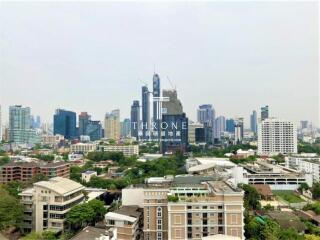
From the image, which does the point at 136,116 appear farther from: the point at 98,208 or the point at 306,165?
the point at 98,208

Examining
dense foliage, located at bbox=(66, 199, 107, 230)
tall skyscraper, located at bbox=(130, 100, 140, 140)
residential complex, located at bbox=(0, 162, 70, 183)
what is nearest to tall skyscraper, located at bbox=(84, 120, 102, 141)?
tall skyscraper, located at bbox=(130, 100, 140, 140)

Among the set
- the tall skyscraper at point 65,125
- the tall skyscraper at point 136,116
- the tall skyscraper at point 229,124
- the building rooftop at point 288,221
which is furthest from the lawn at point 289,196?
the tall skyscraper at point 229,124

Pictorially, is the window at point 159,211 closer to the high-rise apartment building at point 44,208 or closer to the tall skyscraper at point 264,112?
the high-rise apartment building at point 44,208

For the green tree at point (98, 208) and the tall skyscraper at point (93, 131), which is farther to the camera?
the tall skyscraper at point (93, 131)

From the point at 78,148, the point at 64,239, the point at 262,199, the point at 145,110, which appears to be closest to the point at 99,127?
the point at 145,110

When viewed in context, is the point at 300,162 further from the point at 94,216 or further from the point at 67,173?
the point at 94,216

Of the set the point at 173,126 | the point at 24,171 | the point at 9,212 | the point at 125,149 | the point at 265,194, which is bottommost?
the point at 265,194

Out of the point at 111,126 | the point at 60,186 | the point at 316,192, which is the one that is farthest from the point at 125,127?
the point at 60,186
